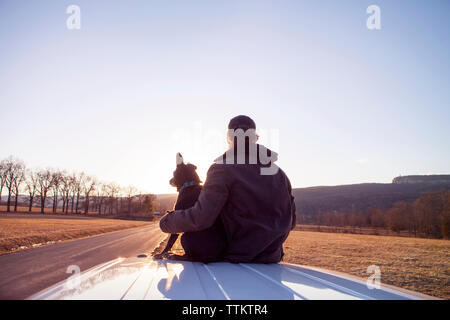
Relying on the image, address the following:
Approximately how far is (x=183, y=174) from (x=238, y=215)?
3.39ft

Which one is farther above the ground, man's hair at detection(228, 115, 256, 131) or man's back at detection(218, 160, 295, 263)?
man's hair at detection(228, 115, 256, 131)

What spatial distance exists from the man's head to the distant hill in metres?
159

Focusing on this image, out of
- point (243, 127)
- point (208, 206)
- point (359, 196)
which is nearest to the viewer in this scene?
point (208, 206)

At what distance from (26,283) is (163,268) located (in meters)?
8.01

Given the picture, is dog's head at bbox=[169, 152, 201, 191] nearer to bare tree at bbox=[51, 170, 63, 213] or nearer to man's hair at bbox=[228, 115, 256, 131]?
man's hair at bbox=[228, 115, 256, 131]

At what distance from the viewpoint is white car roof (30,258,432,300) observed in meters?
1.35

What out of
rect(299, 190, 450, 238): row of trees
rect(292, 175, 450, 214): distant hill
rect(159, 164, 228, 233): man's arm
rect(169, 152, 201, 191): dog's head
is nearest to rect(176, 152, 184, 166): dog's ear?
rect(169, 152, 201, 191): dog's head

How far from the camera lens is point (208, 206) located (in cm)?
255

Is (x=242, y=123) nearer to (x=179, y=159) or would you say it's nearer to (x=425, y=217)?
(x=179, y=159)

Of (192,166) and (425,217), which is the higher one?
(192,166)

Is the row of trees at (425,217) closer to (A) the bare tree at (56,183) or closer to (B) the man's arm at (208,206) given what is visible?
(B) the man's arm at (208,206)

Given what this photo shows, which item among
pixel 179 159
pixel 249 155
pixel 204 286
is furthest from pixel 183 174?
pixel 204 286

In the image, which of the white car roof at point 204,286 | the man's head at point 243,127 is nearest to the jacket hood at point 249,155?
the man's head at point 243,127
